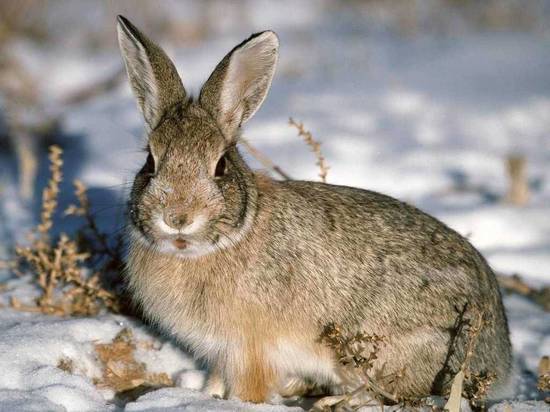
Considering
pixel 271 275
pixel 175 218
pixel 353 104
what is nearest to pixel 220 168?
pixel 175 218

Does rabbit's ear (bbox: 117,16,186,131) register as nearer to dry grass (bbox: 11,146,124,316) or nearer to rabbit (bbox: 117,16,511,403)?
rabbit (bbox: 117,16,511,403)

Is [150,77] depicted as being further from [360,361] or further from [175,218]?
[360,361]

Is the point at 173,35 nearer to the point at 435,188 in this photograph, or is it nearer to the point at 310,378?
the point at 435,188

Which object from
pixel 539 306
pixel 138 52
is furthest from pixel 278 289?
pixel 539 306

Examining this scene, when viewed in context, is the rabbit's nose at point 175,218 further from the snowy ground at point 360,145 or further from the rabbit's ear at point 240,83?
the snowy ground at point 360,145

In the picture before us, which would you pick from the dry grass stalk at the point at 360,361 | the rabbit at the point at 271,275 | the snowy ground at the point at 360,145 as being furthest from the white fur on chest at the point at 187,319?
the dry grass stalk at the point at 360,361

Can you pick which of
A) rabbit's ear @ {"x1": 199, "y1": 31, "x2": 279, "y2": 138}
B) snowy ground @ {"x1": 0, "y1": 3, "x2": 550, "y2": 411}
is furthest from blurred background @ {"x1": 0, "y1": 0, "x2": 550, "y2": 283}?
rabbit's ear @ {"x1": 199, "y1": 31, "x2": 279, "y2": 138}
